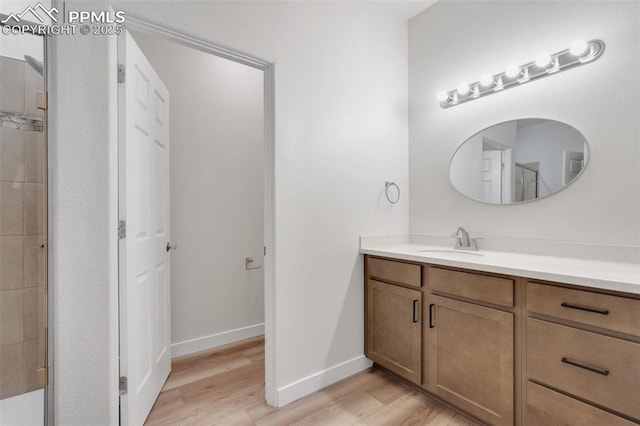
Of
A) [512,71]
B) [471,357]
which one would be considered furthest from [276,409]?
[512,71]

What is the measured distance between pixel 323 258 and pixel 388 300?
552mm

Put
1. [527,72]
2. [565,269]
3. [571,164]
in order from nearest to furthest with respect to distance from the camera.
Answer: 1. [565,269]
2. [571,164]
3. [527,72]

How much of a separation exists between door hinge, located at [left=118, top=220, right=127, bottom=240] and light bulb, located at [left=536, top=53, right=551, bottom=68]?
252cm

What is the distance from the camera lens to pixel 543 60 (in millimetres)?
1779

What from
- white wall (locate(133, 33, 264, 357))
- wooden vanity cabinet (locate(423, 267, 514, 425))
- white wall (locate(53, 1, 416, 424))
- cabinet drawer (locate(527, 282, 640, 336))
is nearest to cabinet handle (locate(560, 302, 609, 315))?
cabinet drawer (locate(527, 282, 640, 336))

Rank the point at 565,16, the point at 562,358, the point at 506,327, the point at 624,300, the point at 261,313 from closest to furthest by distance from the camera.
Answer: the point at 624,300
the point at 562,358
the point at 506,327
the point at 565,16
the point at 261,313

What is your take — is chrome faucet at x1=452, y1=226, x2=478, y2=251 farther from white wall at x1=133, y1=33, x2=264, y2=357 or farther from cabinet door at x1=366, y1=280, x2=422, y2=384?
white wall at x1=133, y1=33, x2=264, y2=357

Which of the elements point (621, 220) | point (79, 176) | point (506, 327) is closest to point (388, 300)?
point (506, 327)

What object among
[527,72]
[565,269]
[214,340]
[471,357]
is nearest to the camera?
[565,269]

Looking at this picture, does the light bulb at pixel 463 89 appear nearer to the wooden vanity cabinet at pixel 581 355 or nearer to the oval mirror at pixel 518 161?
the oval mirror at pixel 518 161

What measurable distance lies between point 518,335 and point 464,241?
85 centimetres

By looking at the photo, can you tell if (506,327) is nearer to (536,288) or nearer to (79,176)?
(536,288)

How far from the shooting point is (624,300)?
1.12m

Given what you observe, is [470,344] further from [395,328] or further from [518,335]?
[395,328]
